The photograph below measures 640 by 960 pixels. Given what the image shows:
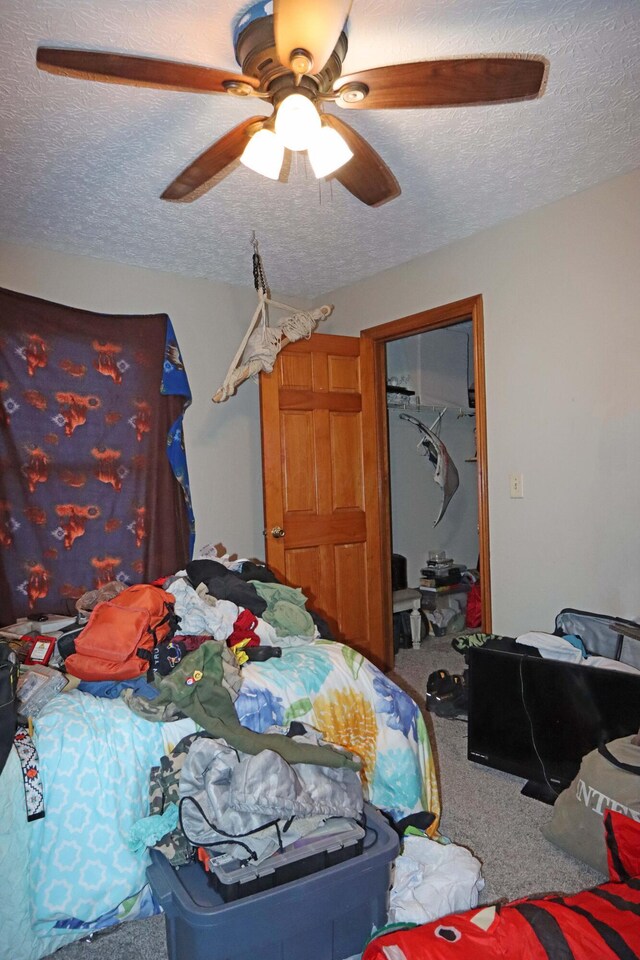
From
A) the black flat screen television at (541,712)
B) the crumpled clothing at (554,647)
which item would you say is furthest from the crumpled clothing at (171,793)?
the crumpled clothing at (554,647)

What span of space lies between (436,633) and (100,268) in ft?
11.5

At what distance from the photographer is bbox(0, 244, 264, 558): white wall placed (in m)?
3.47

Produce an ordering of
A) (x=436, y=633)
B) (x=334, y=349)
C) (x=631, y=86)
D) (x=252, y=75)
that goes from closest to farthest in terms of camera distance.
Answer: (x=252, y=75)
(x=631, y=86)
(x=334, y=349)
(x=436, y=633)

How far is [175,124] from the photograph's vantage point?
83.8 inches

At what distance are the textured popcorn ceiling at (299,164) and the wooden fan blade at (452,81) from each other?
0.77 feet

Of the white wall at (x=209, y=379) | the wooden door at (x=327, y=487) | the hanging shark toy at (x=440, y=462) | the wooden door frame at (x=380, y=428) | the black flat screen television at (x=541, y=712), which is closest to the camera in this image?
the black flat screen television at (x=541, y=712)

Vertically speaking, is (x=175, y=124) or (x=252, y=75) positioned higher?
(x=175, y=124)

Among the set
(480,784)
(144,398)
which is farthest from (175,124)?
(480,784)

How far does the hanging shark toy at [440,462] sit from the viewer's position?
5.13 m

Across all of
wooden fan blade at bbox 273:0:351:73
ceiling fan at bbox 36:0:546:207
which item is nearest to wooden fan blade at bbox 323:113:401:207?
ceiling fan at bbox 36:0:546:207

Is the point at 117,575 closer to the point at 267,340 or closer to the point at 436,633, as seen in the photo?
the point at 267,340

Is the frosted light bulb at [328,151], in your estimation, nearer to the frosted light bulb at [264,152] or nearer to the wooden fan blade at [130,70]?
the frosted light bulb at [264,152]

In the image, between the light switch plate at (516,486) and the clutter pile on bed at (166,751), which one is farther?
the light switch plate at (516,486)

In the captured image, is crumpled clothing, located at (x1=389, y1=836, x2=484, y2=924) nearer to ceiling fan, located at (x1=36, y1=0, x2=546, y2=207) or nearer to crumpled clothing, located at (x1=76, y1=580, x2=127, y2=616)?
crumpled clothing, located at (x1=76, y1=580, x2=127, y2=616)
